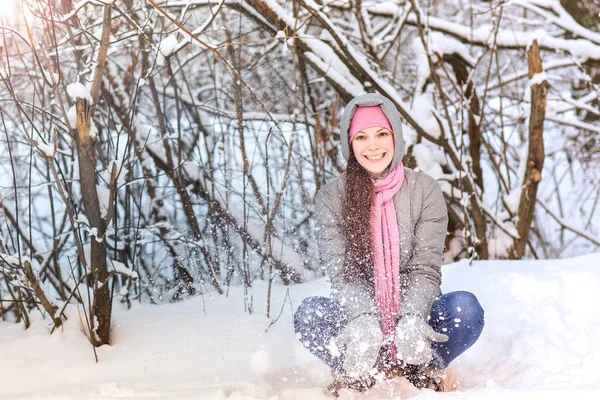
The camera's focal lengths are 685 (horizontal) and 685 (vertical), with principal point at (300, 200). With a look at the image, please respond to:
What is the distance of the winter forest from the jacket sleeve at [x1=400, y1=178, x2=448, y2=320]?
385 mm

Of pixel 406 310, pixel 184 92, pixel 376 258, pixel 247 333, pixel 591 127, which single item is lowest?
pixel 247 333

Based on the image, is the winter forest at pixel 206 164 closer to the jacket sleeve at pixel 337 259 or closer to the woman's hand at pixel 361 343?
the woman's hand at pixel 361 343

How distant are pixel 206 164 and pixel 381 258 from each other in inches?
80.6

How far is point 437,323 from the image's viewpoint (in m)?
2.31

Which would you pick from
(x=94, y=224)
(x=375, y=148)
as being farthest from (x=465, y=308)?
(x=94, y=224)

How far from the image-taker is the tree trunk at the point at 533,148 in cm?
379

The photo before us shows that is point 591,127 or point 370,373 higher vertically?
point 591,127

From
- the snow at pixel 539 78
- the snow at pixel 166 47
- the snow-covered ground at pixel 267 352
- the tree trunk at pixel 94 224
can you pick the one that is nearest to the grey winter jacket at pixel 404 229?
the snow-covered ground at pixel 267 352

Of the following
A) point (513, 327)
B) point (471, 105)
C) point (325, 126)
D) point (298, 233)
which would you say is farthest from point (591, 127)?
point (513, 327)

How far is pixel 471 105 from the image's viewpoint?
4707 millimetres

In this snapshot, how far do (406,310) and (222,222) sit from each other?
178cm

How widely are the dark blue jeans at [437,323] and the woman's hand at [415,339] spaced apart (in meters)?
0.10

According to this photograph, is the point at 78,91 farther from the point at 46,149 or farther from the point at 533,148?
the point at 533,148

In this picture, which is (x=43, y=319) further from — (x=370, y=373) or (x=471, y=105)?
(x=471, y=105)
